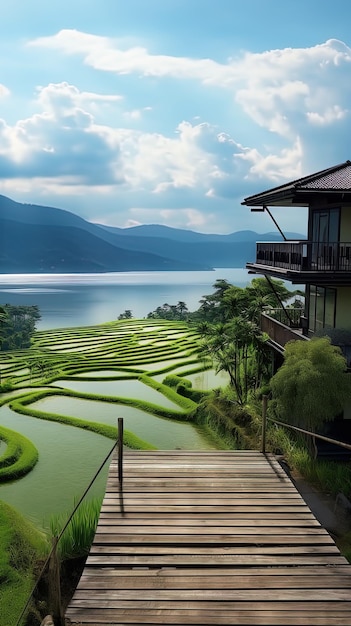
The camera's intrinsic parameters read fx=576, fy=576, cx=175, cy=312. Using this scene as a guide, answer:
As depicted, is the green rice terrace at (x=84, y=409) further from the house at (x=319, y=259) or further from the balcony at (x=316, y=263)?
the balcony at (x=316, y=263)

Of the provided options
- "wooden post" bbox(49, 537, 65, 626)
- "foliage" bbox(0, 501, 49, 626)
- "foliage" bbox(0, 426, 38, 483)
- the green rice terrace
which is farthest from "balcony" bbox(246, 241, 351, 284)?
"wooden post" bbox(49, 537, 65, 626)

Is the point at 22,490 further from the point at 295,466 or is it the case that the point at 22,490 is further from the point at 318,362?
the point at 318,362

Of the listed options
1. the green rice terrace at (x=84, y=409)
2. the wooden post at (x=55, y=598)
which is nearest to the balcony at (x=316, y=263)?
the green rice terrace at (x=84, y=409)

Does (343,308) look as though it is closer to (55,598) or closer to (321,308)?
→ (321,308)

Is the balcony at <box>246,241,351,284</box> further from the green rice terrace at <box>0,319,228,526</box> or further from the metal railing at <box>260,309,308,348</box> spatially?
the green rice terrace at <box>0,319,228,526</box>

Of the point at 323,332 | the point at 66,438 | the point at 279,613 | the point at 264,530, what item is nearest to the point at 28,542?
the point at 264,530

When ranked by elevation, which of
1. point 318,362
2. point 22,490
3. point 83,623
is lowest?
point 22,490
